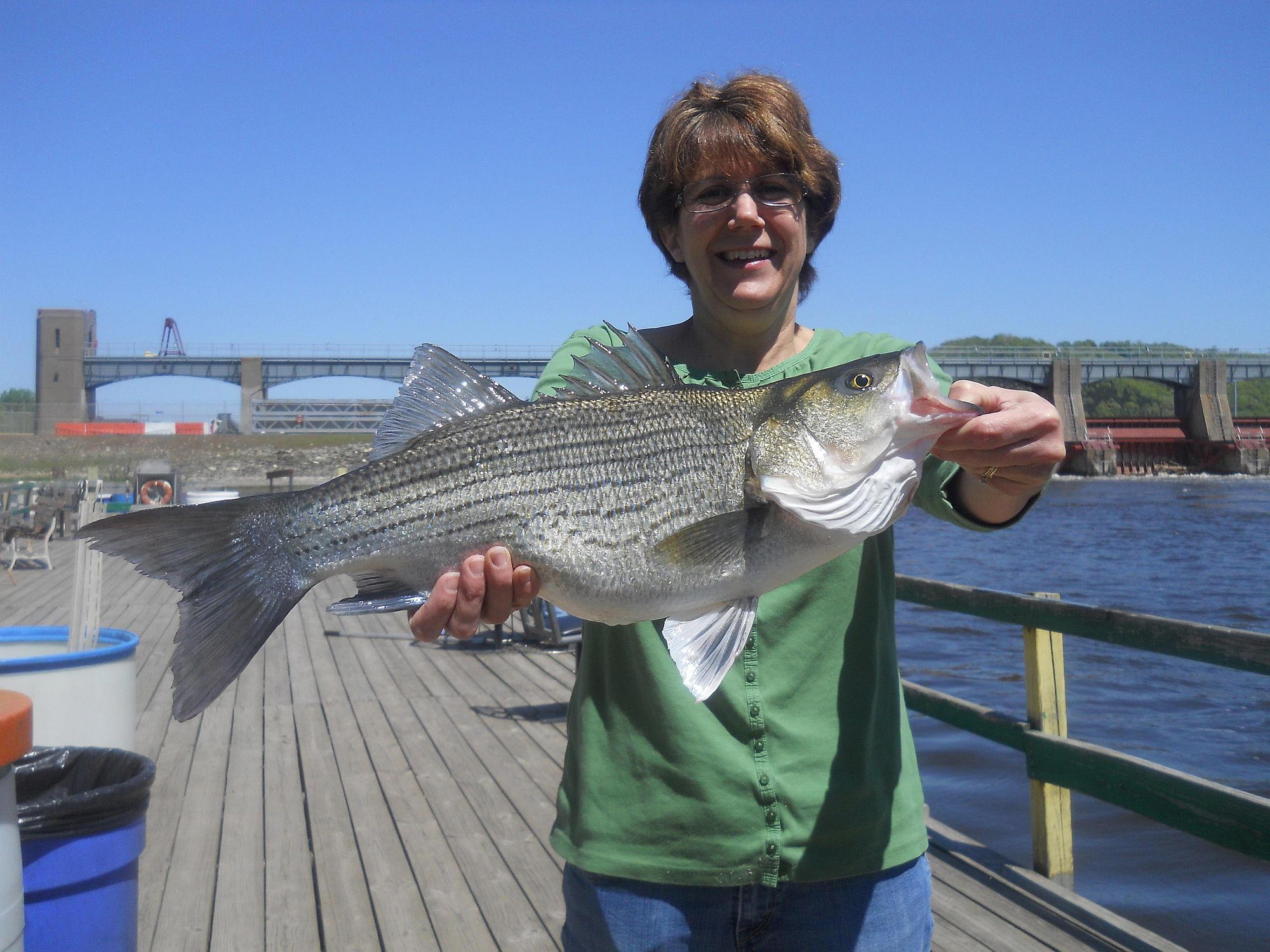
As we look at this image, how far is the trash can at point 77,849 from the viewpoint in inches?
107

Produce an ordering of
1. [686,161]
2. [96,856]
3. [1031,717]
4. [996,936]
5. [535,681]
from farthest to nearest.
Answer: [535,681] < [1031,717] < [996,936] < [96,856] < [686,161]

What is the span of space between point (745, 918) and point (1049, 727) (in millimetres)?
2715

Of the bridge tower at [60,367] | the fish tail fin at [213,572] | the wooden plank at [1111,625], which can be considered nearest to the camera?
the fish tail fin at [213,572]

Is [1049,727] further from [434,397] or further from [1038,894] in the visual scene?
[434,397]

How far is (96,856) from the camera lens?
282cm

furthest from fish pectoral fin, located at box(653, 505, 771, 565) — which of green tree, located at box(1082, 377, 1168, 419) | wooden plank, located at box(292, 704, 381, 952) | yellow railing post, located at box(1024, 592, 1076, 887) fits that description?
green tree, located at box(1082, 377, 1168, 419)

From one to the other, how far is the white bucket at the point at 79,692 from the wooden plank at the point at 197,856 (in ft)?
2.26

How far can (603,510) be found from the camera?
6.48 feet

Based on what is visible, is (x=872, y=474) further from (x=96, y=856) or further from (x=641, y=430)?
(x=96, y=856)

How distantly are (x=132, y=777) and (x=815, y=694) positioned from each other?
2201 mm

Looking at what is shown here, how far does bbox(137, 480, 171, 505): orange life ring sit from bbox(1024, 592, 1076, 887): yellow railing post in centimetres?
1840

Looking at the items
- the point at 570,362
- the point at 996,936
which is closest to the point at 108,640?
the point at 570,362

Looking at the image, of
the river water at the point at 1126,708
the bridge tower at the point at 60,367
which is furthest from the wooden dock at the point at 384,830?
the bridge tower at the point at 60,367

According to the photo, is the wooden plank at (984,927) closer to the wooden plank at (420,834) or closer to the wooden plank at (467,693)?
the wooden plank at (420,834)
